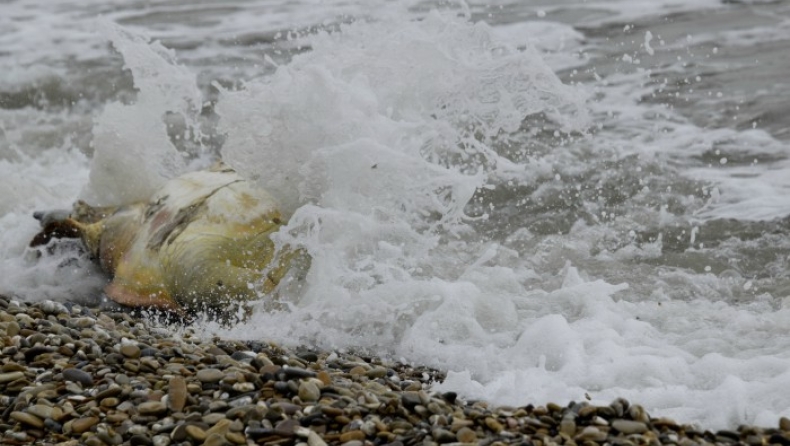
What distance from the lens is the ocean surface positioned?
4.84 m

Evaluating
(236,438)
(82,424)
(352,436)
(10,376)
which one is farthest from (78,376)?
(352,436)

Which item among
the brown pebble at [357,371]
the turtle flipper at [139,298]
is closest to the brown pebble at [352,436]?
the brown pebble at [357,371]

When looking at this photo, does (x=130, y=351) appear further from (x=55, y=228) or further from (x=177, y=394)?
(x=55, y=228)

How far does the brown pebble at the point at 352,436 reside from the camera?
359 cm

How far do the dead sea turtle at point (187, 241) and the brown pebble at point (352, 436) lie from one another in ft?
7.00

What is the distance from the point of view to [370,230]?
19.3 feet

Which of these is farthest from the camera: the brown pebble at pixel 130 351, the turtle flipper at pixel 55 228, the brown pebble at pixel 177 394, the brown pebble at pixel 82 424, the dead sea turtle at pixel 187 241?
the turtle flipper at pixel 55 228

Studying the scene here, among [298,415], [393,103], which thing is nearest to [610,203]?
[393,103]

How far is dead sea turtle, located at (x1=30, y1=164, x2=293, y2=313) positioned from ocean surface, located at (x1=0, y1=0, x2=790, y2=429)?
5.5 inches

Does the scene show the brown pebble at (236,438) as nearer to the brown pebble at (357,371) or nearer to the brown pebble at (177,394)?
the brown pebble at (177,394)

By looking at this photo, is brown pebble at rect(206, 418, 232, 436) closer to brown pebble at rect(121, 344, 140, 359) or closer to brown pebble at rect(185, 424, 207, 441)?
brown pebble at rect(185, 424, 207, 441)

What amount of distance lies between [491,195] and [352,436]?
4022mm

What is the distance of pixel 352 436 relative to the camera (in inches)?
142

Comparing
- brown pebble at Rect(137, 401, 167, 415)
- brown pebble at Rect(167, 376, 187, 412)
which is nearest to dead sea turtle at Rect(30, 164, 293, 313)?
brown pebble at Rect(167, 376, 187, 412)
